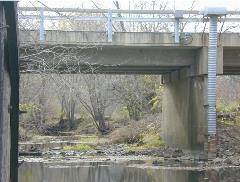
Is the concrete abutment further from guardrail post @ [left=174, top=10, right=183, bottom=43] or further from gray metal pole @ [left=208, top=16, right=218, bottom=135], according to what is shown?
guardrail post @ [left=174, top=10, right=183, bottom=43]

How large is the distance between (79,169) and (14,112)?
1492 cm

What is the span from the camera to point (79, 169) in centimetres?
2077

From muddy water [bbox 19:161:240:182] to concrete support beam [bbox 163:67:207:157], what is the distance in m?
4.70

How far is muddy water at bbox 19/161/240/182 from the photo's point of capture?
17.0 m

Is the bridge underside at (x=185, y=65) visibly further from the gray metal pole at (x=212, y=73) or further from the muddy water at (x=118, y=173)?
the muddy water at (x=118, y=173)

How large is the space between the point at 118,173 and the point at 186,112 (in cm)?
1048

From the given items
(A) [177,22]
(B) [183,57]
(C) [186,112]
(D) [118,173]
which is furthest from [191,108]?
(D) [118,173]

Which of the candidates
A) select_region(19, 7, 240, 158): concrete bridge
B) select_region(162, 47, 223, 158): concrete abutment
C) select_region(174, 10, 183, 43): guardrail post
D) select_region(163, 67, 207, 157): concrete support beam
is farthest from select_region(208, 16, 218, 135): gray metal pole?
select_region(174, 10, 183, 43): guardrail post

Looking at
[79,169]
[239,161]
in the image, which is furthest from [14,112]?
[239,161]

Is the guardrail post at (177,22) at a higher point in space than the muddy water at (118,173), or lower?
higher

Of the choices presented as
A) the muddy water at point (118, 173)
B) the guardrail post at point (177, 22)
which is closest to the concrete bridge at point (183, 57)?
the guardrail post at point (177, 22)

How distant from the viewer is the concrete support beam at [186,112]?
26.2 meters

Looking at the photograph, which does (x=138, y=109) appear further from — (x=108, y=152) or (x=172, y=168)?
(x=172, y=168)

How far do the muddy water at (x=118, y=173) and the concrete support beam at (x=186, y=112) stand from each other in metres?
4.70
